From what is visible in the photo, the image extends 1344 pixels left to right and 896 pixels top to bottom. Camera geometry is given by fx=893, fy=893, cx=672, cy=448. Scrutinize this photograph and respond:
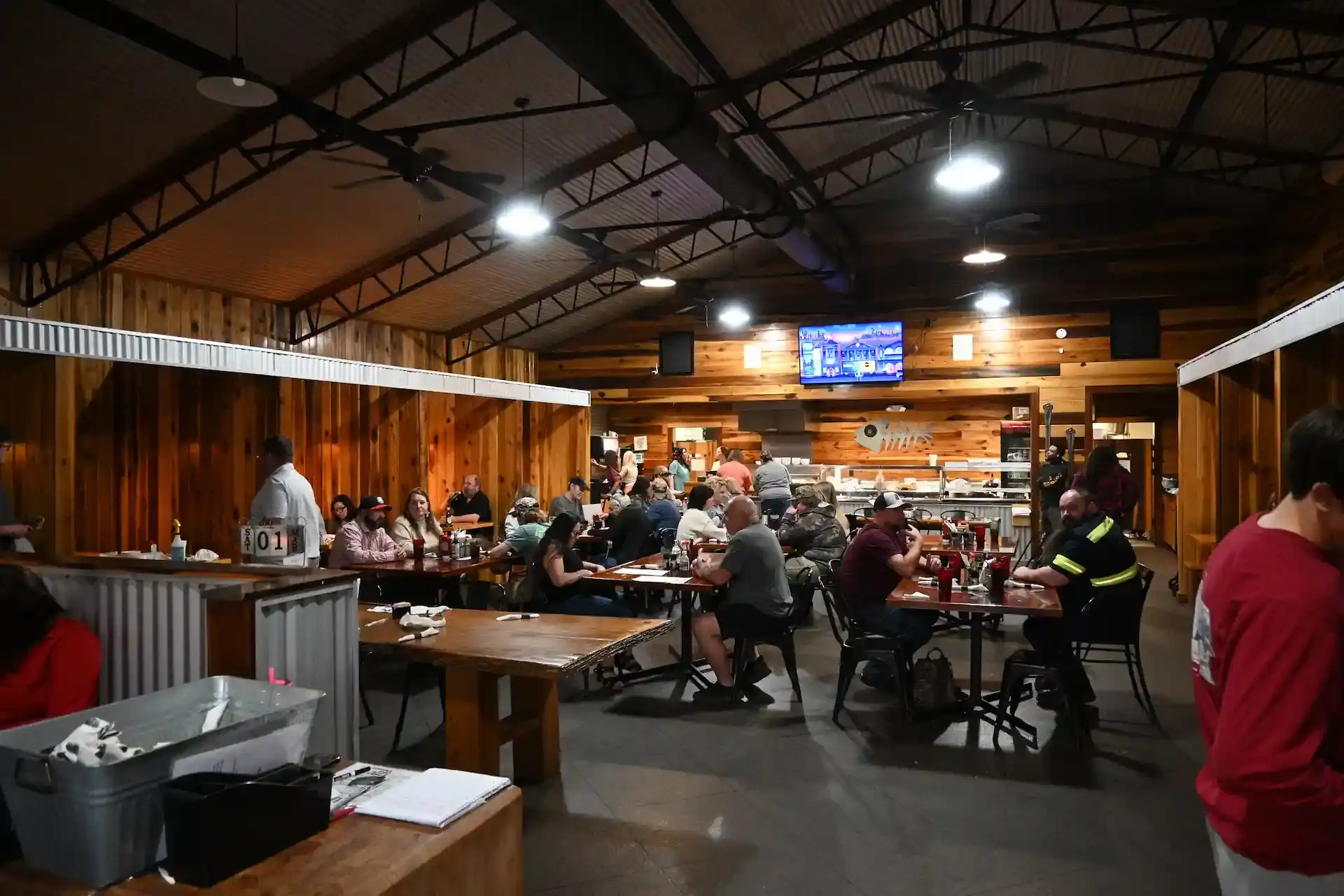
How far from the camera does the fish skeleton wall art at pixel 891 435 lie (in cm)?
1355

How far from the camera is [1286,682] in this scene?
4.24 ft

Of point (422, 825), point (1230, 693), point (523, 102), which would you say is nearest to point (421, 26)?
point (523, 102)

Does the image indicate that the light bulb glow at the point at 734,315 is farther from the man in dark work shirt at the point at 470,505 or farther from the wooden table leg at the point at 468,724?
the wooden table leg at the point at 468,724

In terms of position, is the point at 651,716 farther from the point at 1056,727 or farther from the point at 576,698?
the point at 1056,727

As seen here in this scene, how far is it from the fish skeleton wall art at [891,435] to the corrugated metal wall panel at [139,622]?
39.6ft

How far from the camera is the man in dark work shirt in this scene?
34.2 ft

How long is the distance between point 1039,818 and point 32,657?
3.63 meters

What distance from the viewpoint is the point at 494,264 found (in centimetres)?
1079

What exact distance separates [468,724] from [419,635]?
1.62ft

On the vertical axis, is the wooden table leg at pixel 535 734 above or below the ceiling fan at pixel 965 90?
below

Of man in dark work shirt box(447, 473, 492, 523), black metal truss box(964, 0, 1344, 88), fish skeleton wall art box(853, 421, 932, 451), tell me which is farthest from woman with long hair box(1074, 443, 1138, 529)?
man in dark work shirt box(447, 473, 492, 523)

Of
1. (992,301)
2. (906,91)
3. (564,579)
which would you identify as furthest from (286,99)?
(992,301)

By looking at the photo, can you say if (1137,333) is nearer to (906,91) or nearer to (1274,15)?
(1274,15)

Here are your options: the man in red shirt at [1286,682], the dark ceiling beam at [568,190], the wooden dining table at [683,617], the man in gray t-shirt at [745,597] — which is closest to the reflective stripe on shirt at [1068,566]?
the man in gray t-shirt at [745,597]
